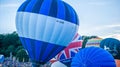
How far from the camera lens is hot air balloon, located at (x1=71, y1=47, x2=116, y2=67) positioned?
51.7ft

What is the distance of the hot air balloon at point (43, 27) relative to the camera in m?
15.8

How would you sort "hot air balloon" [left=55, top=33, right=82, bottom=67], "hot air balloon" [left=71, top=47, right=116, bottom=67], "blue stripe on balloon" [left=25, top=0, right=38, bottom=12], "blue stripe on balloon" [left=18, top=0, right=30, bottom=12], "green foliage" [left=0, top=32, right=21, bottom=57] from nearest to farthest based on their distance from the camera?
"hot air balloon" [left=71, top=47, right=116, bottom=67] → "blue stripe on balloon" [left=25, top=0, right=38, bottom=12] → "blue stripe on balloon" [left=18, top=0, right=30, bottom=12] → "hot air balloon" [left=55, top=33, right=82, bottom=67] → "green foliage" [left=0, top=32, right=21, bottom=57]

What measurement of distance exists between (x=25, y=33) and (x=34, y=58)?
1344mm

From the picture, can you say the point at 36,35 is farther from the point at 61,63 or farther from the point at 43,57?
the point at 61,63

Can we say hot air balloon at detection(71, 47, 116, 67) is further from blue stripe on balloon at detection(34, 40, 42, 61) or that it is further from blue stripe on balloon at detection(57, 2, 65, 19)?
blue stripe on balloon at detection(57, 2, 65, 19)

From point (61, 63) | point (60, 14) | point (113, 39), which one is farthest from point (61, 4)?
point (113, 39)

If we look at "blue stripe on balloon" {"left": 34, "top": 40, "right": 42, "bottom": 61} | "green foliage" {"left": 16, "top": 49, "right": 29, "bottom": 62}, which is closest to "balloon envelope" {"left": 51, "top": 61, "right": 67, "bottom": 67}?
"blue stripe on balloon" {"left": 34, "top": 40, "right": 42, "bottom": 61}

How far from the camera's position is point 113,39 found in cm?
3216

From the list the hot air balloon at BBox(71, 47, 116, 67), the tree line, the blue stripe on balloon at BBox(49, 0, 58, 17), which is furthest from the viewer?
the tree line

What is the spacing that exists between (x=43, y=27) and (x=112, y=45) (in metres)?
17.1

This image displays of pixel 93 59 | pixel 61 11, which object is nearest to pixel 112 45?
pixel 93 59

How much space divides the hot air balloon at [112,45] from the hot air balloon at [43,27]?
1554 cm

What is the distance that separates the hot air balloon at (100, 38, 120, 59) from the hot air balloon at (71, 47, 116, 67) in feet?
49.2

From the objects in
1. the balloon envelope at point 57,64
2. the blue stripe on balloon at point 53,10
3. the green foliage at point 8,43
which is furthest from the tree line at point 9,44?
the blue stripe on balloon at point 53,10
